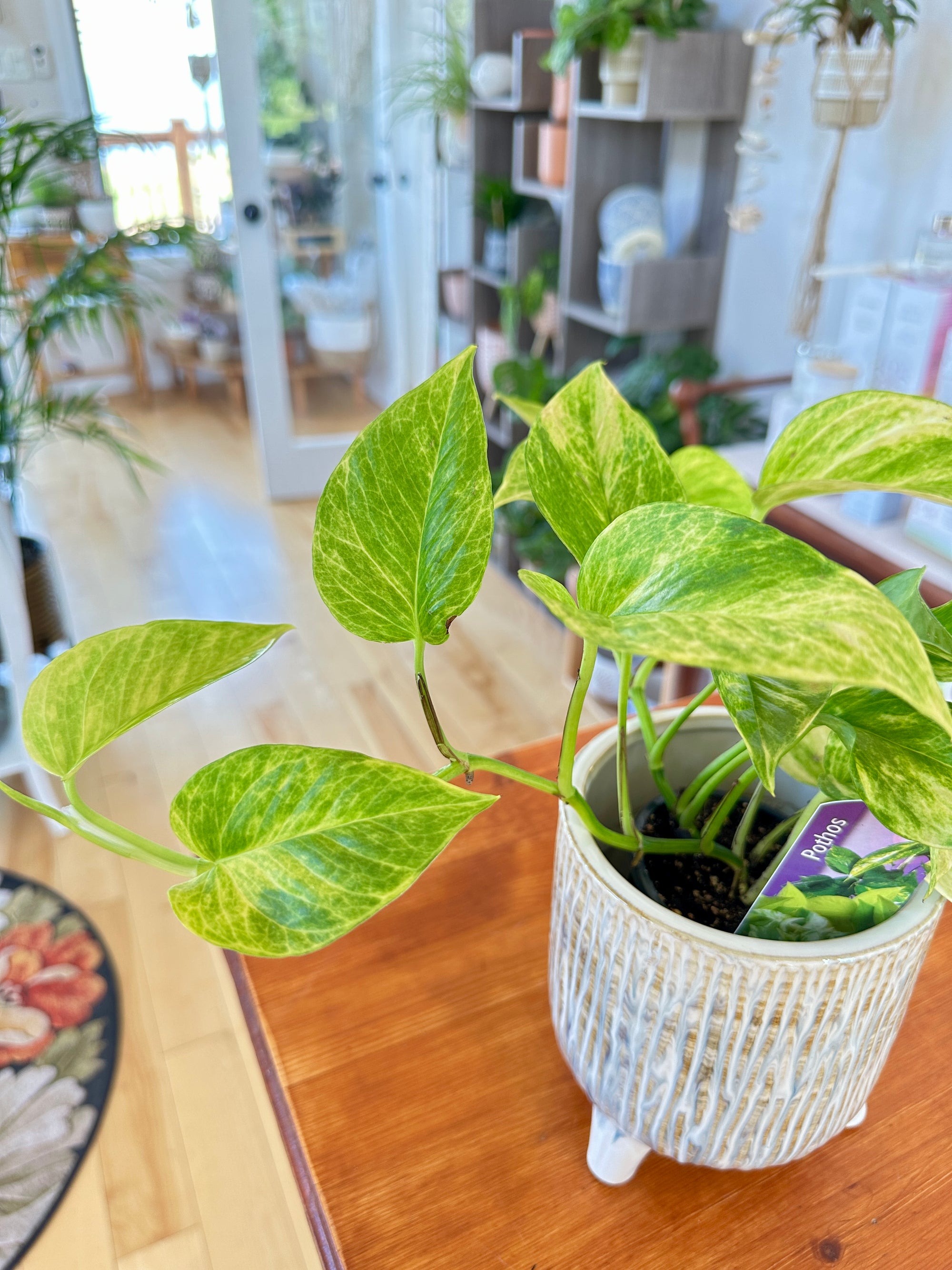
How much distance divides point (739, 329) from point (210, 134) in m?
2.24

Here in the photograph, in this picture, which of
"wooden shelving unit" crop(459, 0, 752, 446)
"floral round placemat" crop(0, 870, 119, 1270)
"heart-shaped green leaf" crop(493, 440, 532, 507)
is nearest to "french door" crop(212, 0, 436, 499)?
"wooden shelving unit" crop(459, 0, 752, 446)

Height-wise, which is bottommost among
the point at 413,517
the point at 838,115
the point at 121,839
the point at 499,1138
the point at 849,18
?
the point at 499,1138

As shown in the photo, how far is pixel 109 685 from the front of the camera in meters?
0.38

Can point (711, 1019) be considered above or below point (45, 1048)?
above

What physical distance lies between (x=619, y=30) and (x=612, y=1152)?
1.96 metres

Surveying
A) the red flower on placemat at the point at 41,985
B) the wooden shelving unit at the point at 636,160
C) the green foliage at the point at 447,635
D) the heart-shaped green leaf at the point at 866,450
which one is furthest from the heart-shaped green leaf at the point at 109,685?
the wooden shelving unit at the point at 636,160

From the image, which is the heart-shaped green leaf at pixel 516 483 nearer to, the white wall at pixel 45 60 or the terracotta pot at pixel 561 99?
the terracotta pot at pixel 561 99

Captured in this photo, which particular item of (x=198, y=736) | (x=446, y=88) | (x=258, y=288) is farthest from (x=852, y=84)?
(x=258, y=288)

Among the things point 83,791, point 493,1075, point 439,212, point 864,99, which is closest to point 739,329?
point 864,99

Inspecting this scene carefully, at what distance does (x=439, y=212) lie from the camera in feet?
10.1

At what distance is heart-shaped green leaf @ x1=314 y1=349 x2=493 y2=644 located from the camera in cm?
35

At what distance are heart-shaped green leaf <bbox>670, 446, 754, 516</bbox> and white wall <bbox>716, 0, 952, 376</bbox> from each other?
1.26 metres

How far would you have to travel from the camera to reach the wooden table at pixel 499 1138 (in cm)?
48

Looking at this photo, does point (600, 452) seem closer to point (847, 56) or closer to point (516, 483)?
point (516, 483)
